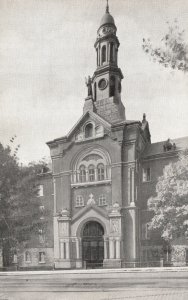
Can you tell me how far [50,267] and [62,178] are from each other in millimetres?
6682

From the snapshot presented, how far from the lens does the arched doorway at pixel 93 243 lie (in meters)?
25.0

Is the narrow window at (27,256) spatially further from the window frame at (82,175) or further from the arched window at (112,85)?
the arched window at (112,85)

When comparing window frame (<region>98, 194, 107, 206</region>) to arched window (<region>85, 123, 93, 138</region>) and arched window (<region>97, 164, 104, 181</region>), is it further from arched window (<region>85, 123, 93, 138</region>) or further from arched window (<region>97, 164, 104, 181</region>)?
arched window (<region>85, 123, 93, 138</region>)

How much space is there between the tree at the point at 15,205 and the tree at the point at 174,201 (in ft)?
28.3

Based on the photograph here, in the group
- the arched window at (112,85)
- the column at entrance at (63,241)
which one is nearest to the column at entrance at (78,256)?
the column at entrance at (63,241)

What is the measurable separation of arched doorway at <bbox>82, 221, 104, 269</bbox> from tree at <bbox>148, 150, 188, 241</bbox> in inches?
205

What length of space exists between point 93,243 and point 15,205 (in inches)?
256

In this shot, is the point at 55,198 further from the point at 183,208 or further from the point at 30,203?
the point at 183,208

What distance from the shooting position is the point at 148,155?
2572 centimetres

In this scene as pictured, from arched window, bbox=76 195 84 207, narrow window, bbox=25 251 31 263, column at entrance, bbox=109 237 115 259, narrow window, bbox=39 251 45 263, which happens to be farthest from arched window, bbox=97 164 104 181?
narrow window, bbox=25 251 31 263

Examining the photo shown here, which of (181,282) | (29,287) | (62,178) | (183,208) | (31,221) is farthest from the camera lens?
(62,178)

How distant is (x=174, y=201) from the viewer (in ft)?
67.4

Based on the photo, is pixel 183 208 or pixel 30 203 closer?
pixel 183 208

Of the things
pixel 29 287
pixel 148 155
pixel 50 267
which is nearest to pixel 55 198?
pixel 50 267
